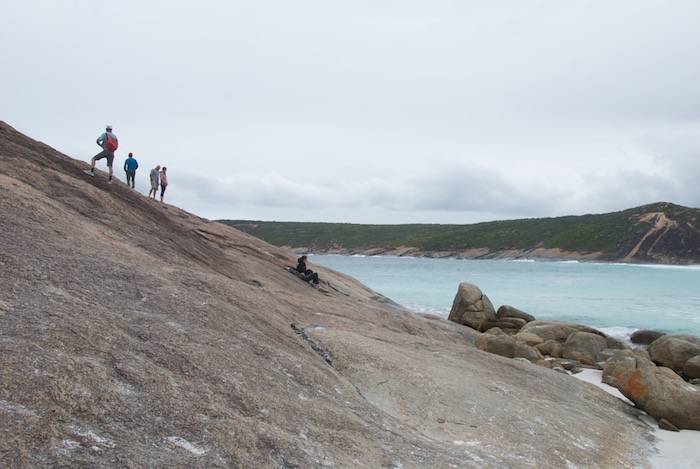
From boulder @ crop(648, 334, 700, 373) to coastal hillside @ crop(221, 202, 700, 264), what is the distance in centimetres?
10646

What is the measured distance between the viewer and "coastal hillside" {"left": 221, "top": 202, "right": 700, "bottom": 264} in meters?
122

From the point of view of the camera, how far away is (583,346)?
23344mm

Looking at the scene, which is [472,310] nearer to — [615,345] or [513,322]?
[513,322]

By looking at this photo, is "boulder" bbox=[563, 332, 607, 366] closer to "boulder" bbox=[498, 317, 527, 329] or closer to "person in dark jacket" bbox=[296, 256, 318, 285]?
"boulder" bbox=[498, 317, 527, 329]

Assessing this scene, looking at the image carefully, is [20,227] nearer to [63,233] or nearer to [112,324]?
[63,233]

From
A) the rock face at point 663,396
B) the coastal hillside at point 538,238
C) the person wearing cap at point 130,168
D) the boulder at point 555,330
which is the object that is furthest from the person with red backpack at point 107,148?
the coastal hillside at point 538,238

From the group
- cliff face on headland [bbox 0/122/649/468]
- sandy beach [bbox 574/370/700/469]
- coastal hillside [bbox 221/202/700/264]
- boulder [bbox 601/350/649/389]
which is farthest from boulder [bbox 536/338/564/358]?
coastal hillside [bbox 221/202/700/264]

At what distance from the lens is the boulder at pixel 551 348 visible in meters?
23.7

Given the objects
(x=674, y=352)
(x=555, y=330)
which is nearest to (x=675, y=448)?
(x=674, y=352)

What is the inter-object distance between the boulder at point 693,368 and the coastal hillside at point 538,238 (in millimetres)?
108376

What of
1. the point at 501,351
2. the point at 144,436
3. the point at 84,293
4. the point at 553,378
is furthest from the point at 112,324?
the point at 501,351

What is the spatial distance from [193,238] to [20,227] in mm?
7713

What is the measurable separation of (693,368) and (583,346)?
3.98 meters

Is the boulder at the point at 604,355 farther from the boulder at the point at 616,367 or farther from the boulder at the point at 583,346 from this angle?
the boulder at the point at 616,367
